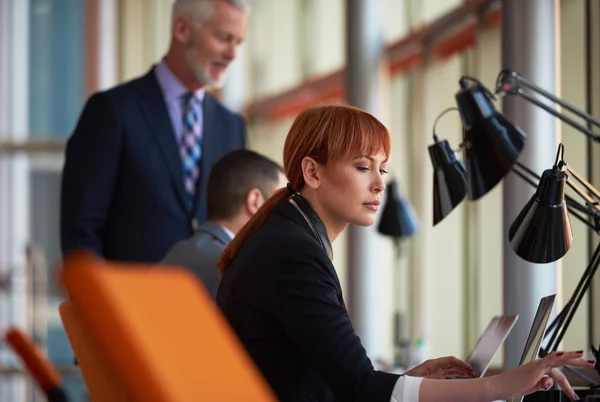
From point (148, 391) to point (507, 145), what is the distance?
5.51ft

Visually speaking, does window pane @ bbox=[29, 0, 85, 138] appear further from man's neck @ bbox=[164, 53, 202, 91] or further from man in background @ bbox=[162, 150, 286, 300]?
man in background @ bbox=[162, 150, 286, 300]

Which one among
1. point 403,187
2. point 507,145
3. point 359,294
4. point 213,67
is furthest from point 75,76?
point 507,145

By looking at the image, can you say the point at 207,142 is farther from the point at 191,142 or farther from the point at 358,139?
the point at 358,139

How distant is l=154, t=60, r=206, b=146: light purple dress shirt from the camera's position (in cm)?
368

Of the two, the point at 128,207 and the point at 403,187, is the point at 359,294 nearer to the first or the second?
the point at 403,187

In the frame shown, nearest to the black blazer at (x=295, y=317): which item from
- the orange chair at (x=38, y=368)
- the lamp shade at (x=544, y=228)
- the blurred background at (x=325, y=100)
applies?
the lamp shade at (x=544, y=228)

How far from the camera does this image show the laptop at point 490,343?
6.61ft

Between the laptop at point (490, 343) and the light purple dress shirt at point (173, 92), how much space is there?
170 centimetres

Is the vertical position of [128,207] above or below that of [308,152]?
below

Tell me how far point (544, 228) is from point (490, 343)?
24cm

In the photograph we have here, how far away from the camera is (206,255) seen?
2.82 meters

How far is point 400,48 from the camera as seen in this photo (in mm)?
5984

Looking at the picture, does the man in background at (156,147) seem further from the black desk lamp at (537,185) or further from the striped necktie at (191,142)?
the black desk lamp at (537,185)

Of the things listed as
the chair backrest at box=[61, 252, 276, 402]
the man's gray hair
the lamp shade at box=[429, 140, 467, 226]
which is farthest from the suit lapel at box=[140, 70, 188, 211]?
the chair backrest at box=[61, 252, 276, 402]
